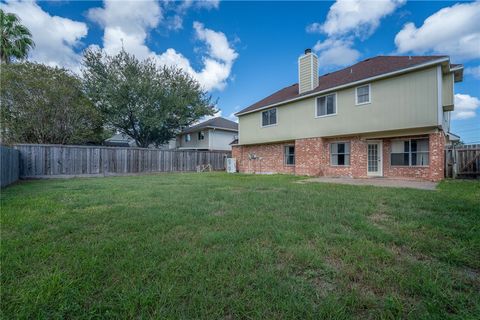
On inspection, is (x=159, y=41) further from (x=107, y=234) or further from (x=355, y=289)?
(x=355, y=289)

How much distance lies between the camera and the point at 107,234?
311 cm

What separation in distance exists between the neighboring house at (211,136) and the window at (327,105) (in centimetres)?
1280

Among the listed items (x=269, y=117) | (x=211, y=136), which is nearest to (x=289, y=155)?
(x=269, y=117)

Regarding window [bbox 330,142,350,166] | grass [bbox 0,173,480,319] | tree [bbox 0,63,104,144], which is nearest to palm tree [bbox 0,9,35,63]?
tree [bbox 0,63,104,144]

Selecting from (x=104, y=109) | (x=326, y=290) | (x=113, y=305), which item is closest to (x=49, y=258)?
(x=113, y=305)

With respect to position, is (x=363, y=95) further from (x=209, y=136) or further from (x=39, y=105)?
(x=39, y=105)

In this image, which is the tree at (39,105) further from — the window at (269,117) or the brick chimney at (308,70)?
the brick chimney at (308,70)

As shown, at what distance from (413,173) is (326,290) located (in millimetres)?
10620

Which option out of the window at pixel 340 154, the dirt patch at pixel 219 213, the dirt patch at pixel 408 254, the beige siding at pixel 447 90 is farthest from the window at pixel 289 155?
the dirt patch at pixel 408 254

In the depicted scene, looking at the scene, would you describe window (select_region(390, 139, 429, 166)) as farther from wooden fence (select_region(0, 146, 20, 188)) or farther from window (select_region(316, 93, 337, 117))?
wooden fence (select_region(0, 146, 20, 188))

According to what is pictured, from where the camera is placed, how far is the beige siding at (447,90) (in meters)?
9.32

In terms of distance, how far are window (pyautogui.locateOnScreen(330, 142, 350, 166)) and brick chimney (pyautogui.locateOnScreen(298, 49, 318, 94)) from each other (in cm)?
377

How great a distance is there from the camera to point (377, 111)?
9664 millimetres

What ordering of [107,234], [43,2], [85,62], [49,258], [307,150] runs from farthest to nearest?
[85,62] < [307,150] < [43,2] < [107,234] < [49,258]
